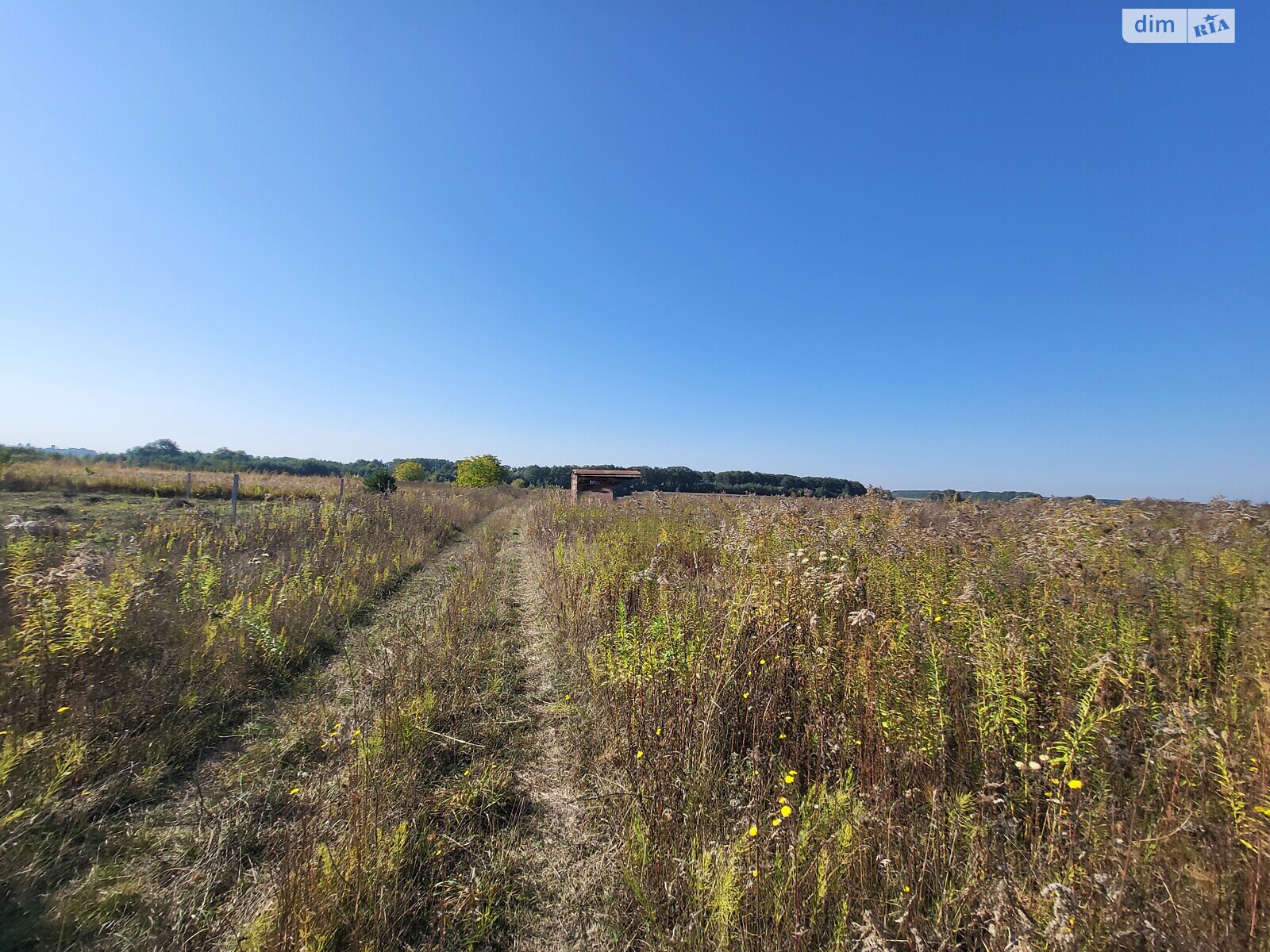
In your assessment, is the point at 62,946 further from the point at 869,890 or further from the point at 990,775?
the point at 990,775

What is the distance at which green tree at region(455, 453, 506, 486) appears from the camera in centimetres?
5784

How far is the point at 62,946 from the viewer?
1.74 meters

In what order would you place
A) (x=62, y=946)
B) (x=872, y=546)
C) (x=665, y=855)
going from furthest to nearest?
(x=872, y=546)
(x=665, y=855)
(x=62, y=946)

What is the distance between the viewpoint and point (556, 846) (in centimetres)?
234

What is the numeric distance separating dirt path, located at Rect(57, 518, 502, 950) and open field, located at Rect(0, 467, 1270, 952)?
0.02 meters

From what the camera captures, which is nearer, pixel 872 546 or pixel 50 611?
pixel 50 611

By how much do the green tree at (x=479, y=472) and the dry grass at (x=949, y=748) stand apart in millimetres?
56540

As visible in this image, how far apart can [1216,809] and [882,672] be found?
4.12 feet

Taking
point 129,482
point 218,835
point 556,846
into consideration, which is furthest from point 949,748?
point 129,482

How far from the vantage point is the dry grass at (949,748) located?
5.33ft

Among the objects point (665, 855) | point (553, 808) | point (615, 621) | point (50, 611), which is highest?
point (50, 611)

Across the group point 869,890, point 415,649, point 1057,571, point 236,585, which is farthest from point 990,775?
point 236,585

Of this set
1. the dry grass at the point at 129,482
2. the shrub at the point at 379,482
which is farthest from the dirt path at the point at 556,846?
the shrub at the point at 379,482

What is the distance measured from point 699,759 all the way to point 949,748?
54.2 inches
